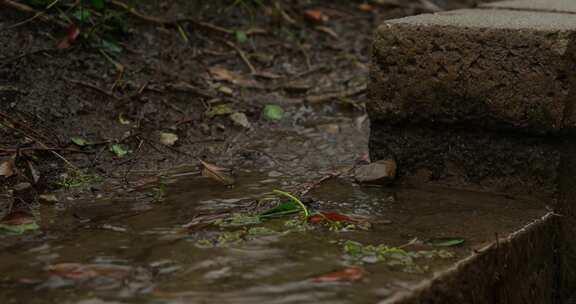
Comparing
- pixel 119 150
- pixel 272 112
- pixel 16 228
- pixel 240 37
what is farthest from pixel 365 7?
pixel 16 228

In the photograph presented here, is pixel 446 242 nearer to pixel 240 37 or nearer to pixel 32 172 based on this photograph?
pixel 32 172

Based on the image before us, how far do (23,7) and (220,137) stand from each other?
96 centimetres

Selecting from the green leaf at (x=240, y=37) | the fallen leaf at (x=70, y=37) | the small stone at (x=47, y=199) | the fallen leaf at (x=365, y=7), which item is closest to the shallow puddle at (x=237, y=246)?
the small stone at (x=47, y=199)

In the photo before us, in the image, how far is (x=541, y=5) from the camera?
297 cm

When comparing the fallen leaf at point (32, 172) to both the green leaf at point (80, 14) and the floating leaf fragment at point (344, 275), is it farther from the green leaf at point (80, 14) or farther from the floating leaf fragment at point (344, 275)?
the floating leaf fragment at point (344, 275)

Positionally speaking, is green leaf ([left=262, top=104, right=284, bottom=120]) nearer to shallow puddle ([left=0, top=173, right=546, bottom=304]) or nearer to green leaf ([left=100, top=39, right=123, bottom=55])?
green leaf ([left=100, top=39, right=123, bottom=55])

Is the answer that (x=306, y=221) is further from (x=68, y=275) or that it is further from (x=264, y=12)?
(x=264, y=12)

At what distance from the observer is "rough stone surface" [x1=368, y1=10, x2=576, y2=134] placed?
2.29m

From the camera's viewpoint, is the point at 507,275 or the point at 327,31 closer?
the point at 507,275

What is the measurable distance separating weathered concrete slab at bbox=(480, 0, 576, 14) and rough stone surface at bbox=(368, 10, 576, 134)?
0.25 metres

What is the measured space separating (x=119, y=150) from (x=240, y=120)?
61 cm

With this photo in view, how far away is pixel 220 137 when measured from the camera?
10.5ft

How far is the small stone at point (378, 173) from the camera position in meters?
2.52

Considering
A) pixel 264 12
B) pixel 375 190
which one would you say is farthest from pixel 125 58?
pixel 375 190
